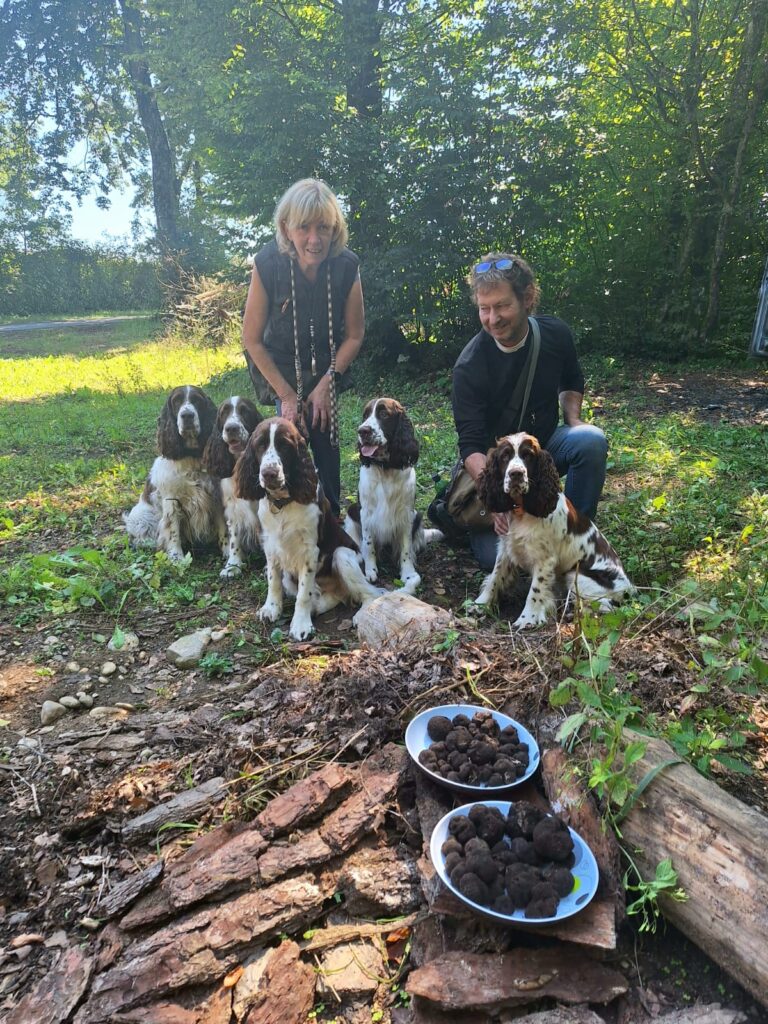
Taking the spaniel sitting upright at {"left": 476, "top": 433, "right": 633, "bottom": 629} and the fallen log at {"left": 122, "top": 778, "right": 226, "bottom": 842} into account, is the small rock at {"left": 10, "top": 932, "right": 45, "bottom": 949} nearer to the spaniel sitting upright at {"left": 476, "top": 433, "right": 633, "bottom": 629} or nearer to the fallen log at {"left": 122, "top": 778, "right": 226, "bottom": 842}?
the fallen log at {"left": 122, "top": 778, "right": 226, "bottom": 842}

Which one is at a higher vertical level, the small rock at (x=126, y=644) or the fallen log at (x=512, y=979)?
the fallen log at (x=512, y=979)

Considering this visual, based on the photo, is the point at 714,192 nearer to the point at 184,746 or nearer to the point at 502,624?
the point at 502,624

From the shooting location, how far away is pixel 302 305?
4430 mm

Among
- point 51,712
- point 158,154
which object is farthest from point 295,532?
point 158,154

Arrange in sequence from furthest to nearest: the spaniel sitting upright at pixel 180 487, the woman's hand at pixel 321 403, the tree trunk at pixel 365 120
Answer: the tree trunk at pixel 365 120 → the spaniel sitting upright at pixel 180 487 → the woman's hand at pixel 321 403

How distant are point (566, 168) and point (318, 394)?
808 centimetres

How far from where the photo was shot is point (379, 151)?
31.9ft

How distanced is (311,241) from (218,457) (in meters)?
1.57

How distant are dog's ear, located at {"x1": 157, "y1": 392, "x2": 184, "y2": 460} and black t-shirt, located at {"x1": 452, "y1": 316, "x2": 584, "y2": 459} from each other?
2.07m

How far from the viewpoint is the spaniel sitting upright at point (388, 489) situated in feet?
14.3

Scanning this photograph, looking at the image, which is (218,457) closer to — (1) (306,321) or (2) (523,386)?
(1) (306,321)

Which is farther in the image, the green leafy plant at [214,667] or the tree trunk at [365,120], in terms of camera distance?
the tree trunk at [365,120]

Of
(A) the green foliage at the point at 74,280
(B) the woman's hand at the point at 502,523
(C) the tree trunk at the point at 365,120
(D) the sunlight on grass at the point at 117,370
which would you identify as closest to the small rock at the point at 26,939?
(B) the woman's hand at the point at 502,523

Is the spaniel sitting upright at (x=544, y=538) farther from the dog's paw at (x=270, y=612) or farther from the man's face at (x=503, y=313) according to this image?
the dog's paw at (x=270, y=612)
